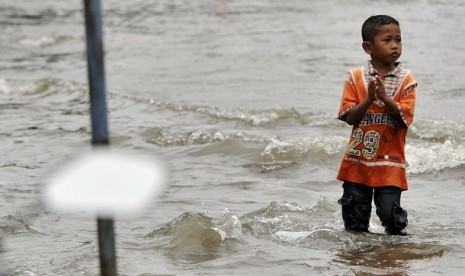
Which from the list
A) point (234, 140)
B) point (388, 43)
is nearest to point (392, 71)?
point (388, 43)

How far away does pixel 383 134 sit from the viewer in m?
5.30

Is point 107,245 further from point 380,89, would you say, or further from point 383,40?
point 383,40

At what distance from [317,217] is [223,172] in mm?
1918

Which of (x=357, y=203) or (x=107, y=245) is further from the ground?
(x=107, y=245)

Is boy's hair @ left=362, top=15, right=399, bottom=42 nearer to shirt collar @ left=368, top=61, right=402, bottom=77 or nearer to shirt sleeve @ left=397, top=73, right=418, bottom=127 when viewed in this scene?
shirt collar @ left=368, top=61, right=402, bottom=77

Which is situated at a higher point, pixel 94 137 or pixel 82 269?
pixel 94 137

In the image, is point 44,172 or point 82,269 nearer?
point 82,269

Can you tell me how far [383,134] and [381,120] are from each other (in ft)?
0.25

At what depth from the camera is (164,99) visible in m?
12.1

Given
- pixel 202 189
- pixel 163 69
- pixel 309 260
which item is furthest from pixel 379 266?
pixel 163 69

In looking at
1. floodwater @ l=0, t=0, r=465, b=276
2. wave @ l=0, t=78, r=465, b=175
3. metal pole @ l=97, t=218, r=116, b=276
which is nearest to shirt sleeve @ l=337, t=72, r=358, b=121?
floodwater @ l=0, t=0, r=465, b=276

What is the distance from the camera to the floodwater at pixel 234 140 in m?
5.47

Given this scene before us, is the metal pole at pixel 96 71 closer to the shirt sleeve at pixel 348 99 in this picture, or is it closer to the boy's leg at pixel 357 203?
the shirt sleeve at pixel 348 99

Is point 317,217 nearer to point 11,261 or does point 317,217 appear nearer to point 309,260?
point 309,260
